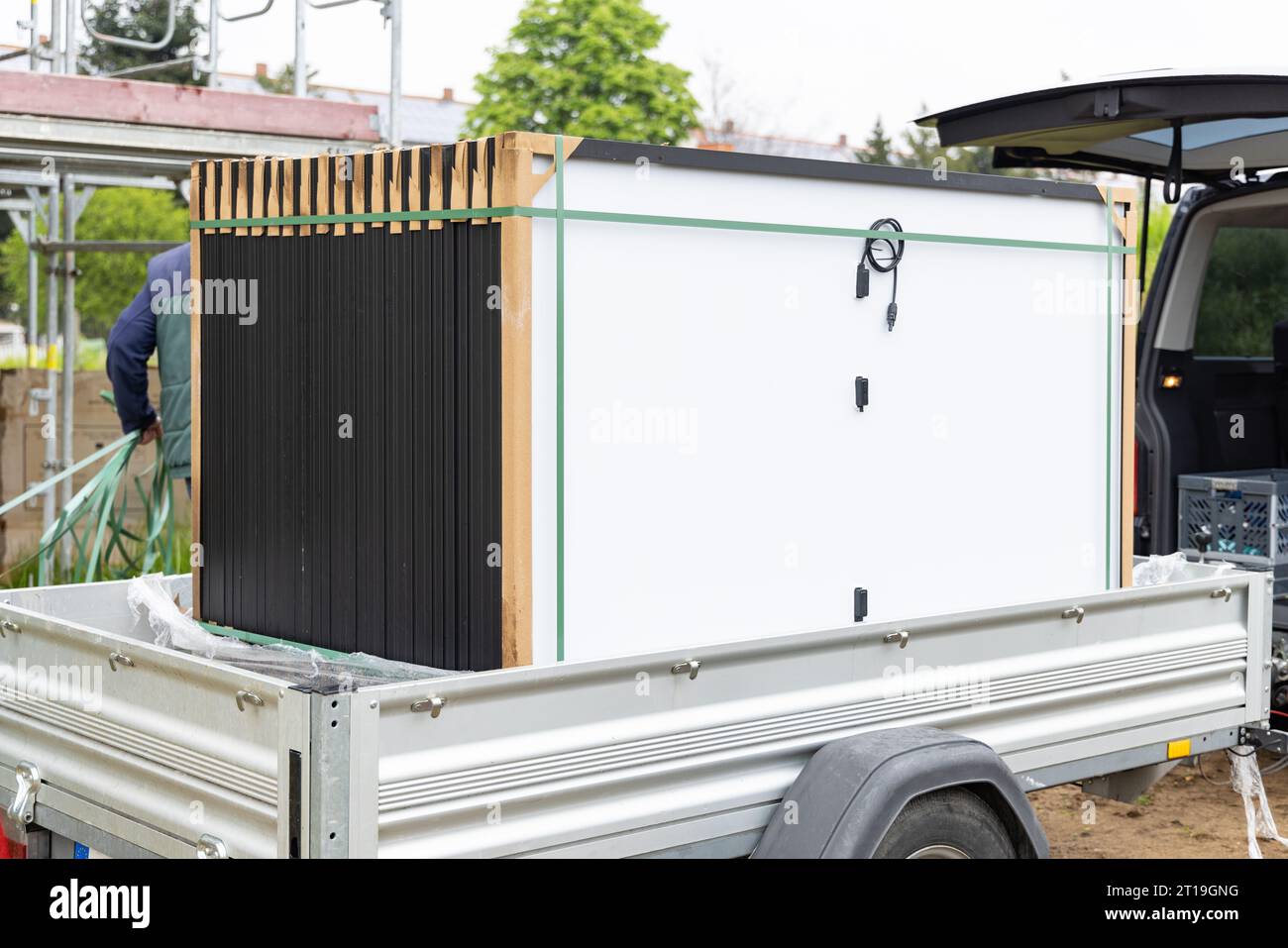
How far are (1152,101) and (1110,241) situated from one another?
2.88ft

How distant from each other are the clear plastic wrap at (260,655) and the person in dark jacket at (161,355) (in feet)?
4.36

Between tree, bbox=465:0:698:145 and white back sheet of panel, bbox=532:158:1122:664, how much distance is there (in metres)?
22.9

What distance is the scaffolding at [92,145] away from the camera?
6.95m

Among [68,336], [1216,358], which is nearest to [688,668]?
[1216,358]

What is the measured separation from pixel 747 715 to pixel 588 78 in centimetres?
2494

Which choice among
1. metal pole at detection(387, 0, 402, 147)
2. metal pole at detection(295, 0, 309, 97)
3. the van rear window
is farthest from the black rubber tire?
metal pole at detection(295, 0, 309, 97)

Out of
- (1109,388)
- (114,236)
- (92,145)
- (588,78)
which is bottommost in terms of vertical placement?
(1109,388)

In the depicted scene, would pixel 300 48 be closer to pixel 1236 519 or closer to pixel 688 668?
pixel 1236 519

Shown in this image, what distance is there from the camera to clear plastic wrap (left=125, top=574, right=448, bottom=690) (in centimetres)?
336

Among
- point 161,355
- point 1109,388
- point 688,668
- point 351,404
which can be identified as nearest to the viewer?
point 688,668

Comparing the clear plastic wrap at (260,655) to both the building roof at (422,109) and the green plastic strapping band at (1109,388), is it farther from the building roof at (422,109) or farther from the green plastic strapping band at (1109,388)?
the building roof at (422,109)

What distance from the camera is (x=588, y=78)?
26906 mm

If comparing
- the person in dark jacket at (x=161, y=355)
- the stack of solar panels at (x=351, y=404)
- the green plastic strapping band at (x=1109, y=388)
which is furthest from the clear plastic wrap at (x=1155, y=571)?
the person in dark jacket at (x=161, y=355)

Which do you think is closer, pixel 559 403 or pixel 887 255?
pixel 559 403
